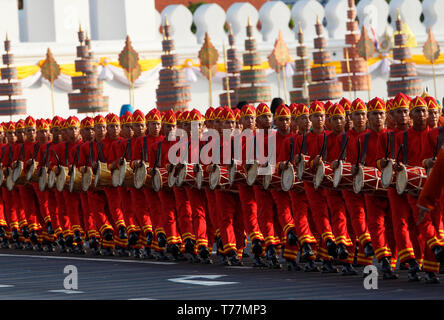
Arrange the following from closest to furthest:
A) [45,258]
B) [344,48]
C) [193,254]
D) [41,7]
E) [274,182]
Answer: [274,182]
[193,254]
[45,258]
[41,7]
[344,48]

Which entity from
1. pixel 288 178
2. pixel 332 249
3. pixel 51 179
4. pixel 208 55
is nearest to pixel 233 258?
pixel 288 178

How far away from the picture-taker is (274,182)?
37.6 ft

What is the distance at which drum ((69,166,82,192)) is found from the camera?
1384cm

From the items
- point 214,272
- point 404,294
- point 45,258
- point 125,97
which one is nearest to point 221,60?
point 125,97

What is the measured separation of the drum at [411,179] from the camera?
9852 mm

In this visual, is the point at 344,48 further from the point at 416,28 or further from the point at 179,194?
the point at 179,194

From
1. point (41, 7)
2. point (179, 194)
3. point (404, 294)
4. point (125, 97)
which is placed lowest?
point (404, 294)

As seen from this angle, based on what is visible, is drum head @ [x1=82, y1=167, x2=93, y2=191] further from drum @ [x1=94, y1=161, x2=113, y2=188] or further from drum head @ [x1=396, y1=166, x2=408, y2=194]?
drum head @ [x1=396, y1=166, x2=408, y2=194]

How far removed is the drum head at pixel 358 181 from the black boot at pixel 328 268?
813 millimetres

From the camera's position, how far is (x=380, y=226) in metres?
10.4

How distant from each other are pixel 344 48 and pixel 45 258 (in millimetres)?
23125

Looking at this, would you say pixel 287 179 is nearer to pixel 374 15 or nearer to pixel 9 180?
pixel 9 180

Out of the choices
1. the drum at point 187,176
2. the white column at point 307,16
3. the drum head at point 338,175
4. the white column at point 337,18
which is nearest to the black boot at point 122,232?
the drum at point 187,176

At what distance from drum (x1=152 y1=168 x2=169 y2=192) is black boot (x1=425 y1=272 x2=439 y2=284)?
3.46 m
